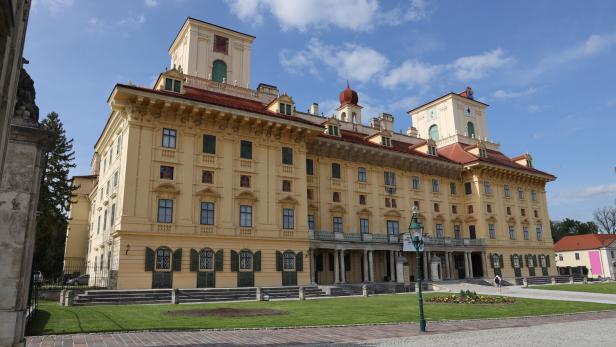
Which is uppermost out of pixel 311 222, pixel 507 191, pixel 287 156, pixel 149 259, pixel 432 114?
pixel 432 114

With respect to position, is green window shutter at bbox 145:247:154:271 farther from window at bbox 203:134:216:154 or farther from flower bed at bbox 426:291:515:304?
flower bed at bbox 426:291:515:304

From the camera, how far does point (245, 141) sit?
34.1 meters

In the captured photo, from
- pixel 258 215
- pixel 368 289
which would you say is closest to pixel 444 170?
pixel 368 289

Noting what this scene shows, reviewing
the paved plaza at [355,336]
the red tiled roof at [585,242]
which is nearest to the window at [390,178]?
the paved plaza at [355,336]

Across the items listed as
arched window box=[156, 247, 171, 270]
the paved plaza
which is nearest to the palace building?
arched window box=[156, 247, 171, 270]

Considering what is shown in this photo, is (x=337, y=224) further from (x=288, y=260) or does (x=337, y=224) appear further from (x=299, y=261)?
(x=288, y=260)

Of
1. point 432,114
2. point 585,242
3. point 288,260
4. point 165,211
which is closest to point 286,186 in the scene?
point 288,260

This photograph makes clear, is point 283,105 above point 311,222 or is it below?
above

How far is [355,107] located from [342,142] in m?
14.2

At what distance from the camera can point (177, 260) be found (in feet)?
95.7

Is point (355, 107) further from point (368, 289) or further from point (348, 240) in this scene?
point (368, 289)

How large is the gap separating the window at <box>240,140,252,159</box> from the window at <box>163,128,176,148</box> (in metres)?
5.14

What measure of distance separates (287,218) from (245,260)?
5013mm

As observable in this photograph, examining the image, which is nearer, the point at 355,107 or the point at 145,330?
the point at 145,330
